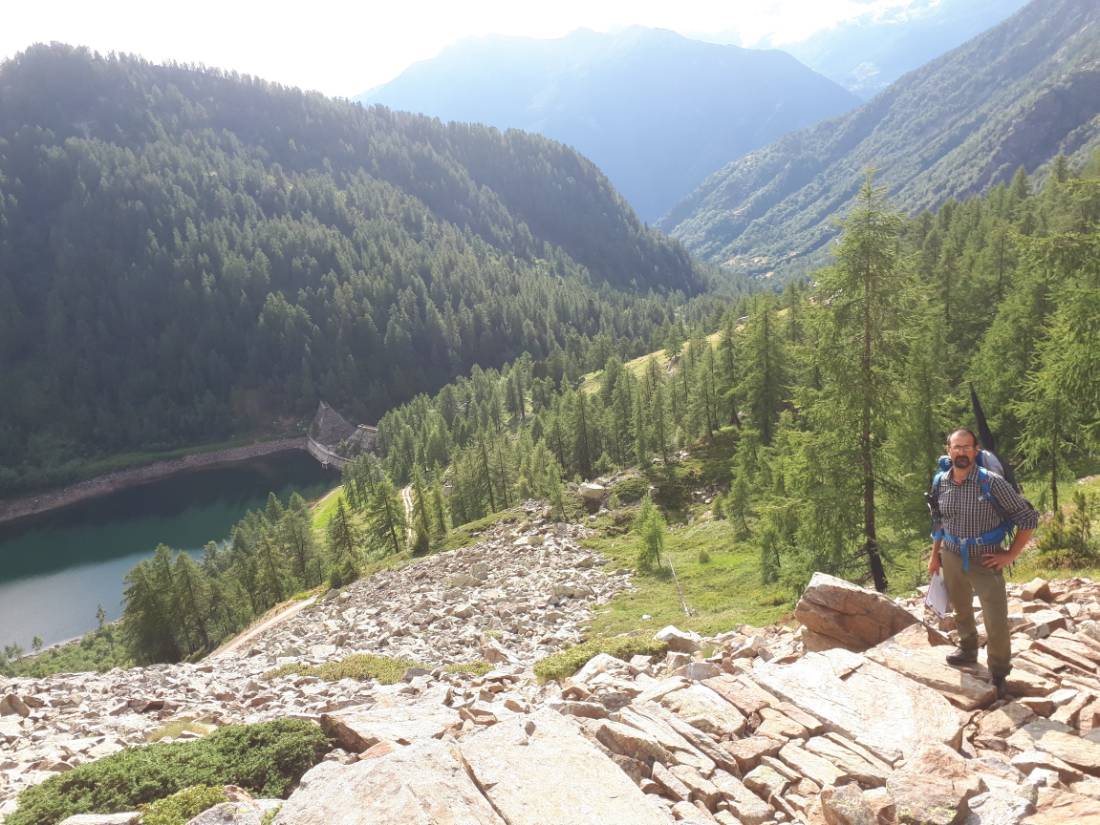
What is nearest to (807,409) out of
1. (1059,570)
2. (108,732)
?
(1059,570)

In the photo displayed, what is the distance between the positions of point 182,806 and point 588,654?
9.83m

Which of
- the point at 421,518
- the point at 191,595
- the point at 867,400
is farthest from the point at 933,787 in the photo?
the point at 191,595

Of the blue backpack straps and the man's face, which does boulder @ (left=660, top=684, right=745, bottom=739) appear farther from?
the man's face

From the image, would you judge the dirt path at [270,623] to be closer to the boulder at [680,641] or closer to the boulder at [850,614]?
the boulder at [680,641]

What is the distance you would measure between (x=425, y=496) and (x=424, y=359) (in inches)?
5460

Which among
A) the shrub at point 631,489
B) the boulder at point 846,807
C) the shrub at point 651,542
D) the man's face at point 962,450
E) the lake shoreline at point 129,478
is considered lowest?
the lake shoreline at point 129,478

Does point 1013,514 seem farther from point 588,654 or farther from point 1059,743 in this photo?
point 588,654

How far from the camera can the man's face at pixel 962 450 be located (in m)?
→ 9.44

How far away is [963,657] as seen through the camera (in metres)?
10.2

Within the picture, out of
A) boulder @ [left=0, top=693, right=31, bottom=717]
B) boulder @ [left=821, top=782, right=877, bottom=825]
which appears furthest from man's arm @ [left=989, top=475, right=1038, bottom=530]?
boulder @ [left=0, top=693, right=31, bottom=717]

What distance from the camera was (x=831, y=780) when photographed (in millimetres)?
8055

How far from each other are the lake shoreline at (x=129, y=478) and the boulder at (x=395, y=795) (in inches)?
6612

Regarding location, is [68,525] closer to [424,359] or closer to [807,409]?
[424,359]

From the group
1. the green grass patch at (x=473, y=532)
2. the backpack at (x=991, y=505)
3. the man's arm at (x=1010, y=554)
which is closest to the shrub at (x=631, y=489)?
the green grass patch at (x=473, y=532)
